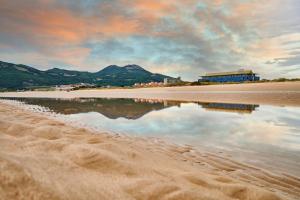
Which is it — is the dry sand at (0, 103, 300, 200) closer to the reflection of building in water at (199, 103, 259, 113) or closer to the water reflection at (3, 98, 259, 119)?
the water reflection at (3, 98, 259, 119)

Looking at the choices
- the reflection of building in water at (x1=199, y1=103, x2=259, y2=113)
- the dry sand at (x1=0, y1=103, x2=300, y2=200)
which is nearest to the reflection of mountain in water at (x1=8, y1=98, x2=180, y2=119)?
the reflection of building in water at (x1=199, y1=103, x2=259, y2=113)

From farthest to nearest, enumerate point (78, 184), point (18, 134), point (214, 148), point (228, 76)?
point (228, 76) < point (214, 148) < point (18, 134) < point (78, 184)

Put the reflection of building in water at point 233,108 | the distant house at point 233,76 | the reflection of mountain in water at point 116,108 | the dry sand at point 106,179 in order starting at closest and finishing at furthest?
the dry sand at point 106,179 < the reflection of mountain in water at point 116,108 < the reflection of building in water at point 233,108 < the distant house at point 233,76

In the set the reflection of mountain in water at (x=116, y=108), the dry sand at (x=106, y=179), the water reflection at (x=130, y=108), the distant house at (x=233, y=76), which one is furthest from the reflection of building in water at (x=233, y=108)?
the distant house at (x=233, y=76)

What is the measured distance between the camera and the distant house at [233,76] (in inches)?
3506

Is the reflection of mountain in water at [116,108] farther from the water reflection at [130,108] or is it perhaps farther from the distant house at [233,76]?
the distant house at [233,76]

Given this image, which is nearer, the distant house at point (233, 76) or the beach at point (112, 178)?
the beach at point (112, 178)

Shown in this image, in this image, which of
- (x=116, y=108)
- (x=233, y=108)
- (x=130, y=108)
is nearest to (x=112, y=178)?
(x=233, y=108)

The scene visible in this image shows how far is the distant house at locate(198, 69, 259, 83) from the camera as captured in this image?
8906 cm

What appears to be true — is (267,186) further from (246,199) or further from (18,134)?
(18,134)

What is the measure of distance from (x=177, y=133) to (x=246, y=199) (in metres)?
7.02

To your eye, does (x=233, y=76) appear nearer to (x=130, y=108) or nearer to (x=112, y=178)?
(x=130, y=108)

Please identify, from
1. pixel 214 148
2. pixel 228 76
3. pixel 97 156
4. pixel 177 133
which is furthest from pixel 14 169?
pixel 228 76

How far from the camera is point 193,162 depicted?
6.07 metres
